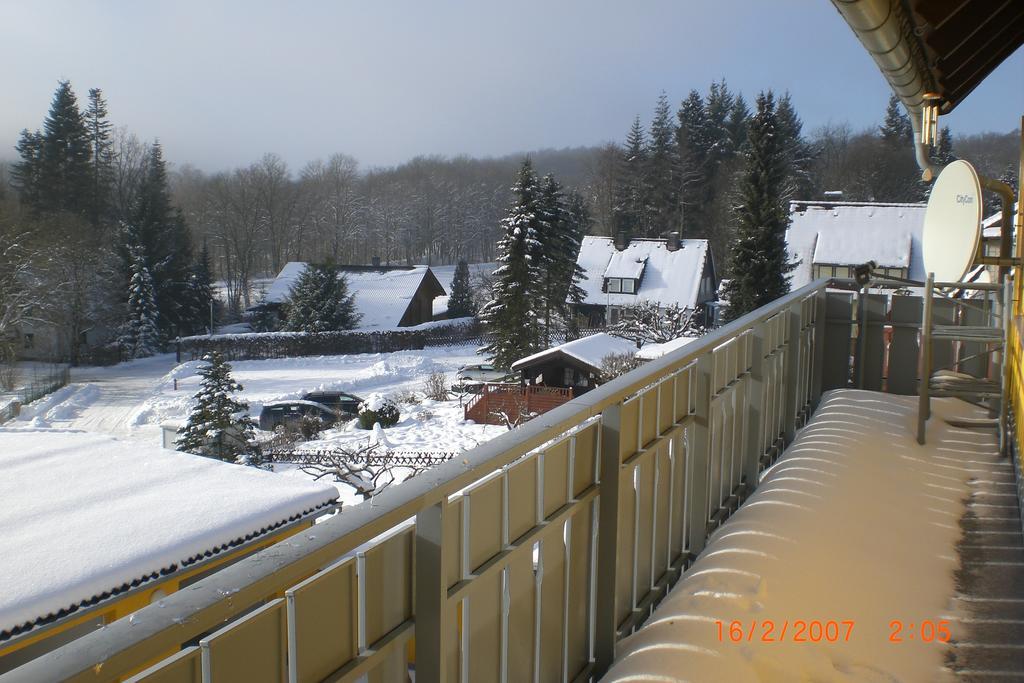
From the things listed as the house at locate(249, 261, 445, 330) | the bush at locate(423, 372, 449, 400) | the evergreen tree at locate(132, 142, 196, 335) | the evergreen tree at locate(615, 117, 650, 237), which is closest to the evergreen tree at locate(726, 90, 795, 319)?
the bush at locate(423, 372, 449, 400)

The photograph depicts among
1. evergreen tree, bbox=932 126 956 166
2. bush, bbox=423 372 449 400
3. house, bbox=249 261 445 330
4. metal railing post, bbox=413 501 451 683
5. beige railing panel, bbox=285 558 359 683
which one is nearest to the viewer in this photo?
beige railing panel, bbox=285 558 359 683

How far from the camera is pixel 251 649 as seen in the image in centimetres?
104

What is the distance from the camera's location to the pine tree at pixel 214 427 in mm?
16578

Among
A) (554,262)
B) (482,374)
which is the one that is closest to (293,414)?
(482,374)

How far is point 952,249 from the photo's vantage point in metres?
4.73

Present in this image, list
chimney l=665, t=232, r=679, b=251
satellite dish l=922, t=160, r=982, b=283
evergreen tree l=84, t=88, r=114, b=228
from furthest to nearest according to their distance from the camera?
evergreen tree l=84, t=88, r=114, b=228, chimney l=665, t=232, r=679, b=251, satellite dish l=922, t=160, r=982, b=283

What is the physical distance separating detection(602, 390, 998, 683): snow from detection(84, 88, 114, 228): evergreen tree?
158ft

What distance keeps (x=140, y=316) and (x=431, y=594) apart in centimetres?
3904

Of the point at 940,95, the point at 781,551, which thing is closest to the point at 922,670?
the point at 781,551

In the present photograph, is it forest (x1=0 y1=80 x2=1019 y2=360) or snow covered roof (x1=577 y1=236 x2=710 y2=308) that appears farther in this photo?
snow covered roof (x1=577 y1=236 x2=710 y2=308)

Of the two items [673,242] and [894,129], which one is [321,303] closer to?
[673,242]

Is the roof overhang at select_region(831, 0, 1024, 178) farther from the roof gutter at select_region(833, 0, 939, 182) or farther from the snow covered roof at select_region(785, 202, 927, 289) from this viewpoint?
the snow covered roof at select_region(785, 202, 927, 289)

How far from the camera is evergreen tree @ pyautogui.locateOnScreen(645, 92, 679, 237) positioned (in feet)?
168
